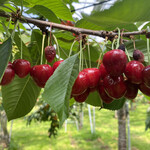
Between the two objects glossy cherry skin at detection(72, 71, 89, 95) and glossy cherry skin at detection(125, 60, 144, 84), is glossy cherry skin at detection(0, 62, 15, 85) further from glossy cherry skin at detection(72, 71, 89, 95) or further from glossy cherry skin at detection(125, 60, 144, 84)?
glossy cherry skin at detection(125, 60, 144, 84)

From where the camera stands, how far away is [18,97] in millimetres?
830

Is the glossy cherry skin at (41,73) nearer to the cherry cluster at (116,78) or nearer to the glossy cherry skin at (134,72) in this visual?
the cherry cluster at (116,78)

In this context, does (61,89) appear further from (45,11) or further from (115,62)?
(45,11)

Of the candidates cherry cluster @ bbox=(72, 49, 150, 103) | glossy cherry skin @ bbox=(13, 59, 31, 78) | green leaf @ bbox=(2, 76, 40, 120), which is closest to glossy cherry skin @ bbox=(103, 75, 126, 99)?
cherry cluster @ bbox=(72, 49, 150, 103)

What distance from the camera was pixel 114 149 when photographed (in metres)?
6.33

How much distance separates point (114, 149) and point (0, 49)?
21.3ft

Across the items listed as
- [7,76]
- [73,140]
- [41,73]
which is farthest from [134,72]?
[73,140]

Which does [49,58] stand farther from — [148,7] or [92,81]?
[148,7]

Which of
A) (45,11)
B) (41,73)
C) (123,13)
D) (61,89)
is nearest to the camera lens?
(123,13)

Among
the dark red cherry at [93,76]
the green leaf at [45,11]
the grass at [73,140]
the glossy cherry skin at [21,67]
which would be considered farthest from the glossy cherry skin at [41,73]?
the grass at [73,140]

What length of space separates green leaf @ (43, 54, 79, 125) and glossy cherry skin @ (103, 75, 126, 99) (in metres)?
0.11

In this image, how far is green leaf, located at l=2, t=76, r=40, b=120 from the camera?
2.66ft

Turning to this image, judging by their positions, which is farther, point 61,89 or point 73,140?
point 73,140

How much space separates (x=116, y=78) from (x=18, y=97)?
1.51ft
